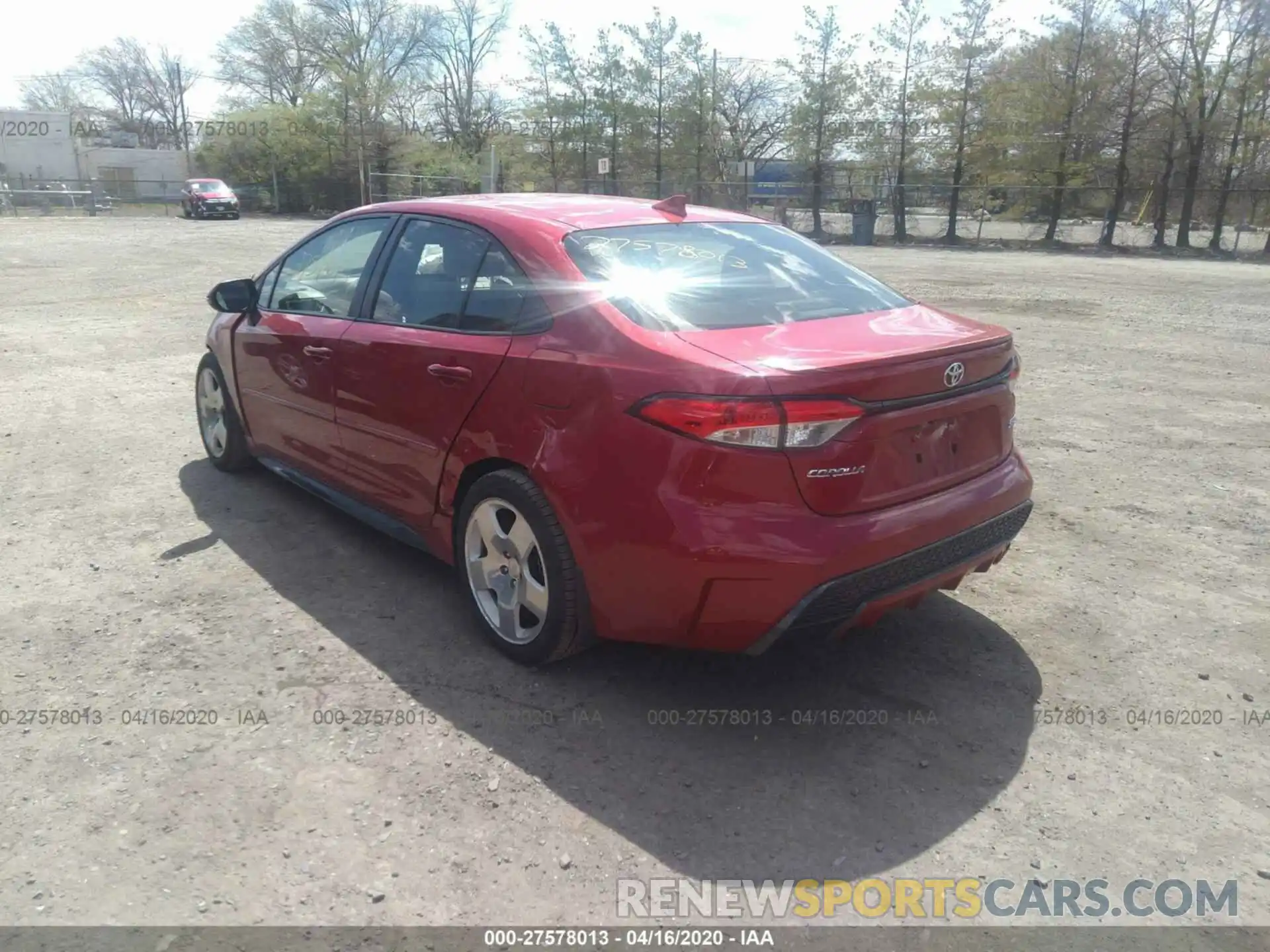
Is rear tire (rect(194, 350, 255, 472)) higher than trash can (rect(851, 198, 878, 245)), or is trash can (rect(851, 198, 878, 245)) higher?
trash can (rect(851, 198, 878, 245))

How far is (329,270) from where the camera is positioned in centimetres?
462

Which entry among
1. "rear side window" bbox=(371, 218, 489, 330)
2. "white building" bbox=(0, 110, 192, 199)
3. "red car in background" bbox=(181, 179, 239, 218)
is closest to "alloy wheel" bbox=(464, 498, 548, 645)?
"rear side window" bbox=(371, 218, 489, 330)

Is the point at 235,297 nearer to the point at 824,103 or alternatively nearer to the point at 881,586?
the point at 881,586

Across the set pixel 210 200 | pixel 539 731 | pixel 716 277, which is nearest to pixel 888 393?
pixel 716 277

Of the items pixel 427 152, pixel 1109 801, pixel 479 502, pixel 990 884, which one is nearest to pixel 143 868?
pixel 479 502

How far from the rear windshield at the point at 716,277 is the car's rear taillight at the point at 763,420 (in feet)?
1.30

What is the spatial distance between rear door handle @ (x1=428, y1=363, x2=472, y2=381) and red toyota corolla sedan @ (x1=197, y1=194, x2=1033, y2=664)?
0.01 meters

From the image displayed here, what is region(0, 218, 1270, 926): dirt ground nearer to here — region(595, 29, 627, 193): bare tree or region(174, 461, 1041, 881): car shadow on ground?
region(174, 461, 1041, 881): car shadow on ground

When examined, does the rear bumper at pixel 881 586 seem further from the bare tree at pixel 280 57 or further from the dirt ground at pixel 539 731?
the bare tree at pixel 280 57

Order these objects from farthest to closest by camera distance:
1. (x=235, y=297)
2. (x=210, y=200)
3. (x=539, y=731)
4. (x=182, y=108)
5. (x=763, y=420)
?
(x=182, y=108) < (x=210, y=200) < (x=235, y=297) < (x=539, y=731) < (x=763, y=420)

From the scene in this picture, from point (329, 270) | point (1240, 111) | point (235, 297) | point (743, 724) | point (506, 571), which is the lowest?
point (743, 724)

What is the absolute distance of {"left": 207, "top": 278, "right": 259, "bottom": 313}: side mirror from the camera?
4.93 meters

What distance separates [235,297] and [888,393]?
3.54 meters

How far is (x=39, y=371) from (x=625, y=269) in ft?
23.4
